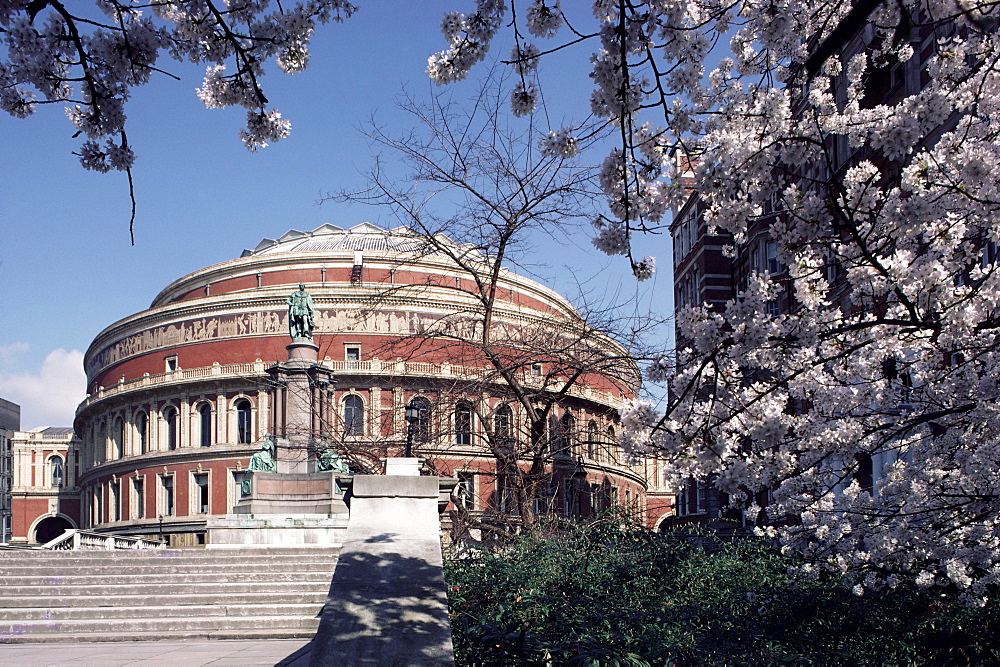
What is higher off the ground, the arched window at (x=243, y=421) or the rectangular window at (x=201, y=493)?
the arched window at (x=243, y=421)

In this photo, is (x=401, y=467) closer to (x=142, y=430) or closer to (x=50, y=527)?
(x=142, y=430)

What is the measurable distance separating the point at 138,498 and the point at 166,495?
273cm

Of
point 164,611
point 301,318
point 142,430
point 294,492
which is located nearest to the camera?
point 164,611

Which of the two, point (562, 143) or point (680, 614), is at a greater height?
point (562, 143)

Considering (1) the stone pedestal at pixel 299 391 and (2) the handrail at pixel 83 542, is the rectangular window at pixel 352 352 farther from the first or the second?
(1) the stone pedestal at pixel 299 391

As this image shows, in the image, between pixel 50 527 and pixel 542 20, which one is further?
pixel 50 527

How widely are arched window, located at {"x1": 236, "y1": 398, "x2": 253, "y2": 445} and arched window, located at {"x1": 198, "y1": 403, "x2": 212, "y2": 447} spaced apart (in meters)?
1.96

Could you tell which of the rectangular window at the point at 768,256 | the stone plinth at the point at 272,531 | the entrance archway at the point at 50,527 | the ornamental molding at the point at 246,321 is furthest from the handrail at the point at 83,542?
the entrance archway at the point at 50,527

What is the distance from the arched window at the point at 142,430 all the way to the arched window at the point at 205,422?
14.8 feet

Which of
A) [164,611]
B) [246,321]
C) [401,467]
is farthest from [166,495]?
[401,467]

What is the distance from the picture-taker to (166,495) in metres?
56.2

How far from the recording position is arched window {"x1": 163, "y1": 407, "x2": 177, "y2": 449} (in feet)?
186

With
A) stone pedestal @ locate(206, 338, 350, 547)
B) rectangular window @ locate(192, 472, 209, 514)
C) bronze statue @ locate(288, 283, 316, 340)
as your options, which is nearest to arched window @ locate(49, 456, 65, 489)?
rectangular window @ locate(192, 472, 209, 514)

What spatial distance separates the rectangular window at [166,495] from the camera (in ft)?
184
